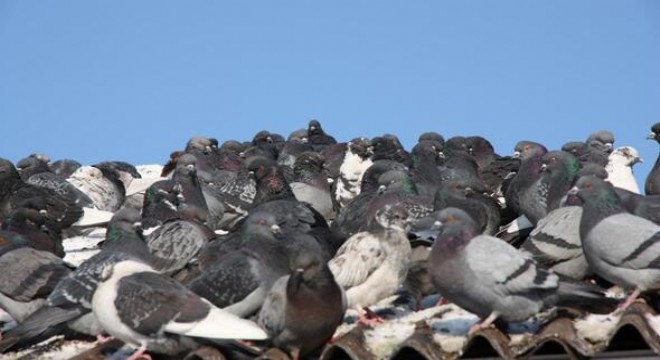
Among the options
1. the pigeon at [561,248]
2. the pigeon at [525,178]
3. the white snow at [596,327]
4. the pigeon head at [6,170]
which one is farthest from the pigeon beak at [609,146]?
the white snow at [596,327]

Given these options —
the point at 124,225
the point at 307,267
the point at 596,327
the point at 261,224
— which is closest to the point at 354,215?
the point at 261,224

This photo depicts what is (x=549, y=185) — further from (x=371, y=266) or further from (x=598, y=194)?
(x=371, y=266)

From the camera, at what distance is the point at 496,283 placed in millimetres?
8945

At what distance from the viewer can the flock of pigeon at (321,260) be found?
9.06 m

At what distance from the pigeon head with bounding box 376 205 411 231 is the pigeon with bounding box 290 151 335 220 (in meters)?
6.50

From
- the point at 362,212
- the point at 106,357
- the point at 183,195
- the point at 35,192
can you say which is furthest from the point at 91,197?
the point at 106,357

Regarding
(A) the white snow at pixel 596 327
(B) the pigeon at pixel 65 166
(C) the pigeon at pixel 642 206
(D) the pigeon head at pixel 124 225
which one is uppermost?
(D) the pigeon head at pixel 124 225

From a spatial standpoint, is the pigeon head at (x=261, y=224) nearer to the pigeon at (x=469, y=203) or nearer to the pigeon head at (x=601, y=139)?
the pigeon at (x=469, y=203)

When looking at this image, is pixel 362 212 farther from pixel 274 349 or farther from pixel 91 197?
pixel 91 197

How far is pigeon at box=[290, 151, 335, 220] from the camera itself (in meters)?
17.7

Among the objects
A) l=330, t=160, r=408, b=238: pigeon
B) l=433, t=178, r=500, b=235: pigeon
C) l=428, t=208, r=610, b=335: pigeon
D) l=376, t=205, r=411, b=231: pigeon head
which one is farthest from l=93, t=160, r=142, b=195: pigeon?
l=428, t=208, r=610, b=335: pigeon

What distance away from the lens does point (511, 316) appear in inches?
353

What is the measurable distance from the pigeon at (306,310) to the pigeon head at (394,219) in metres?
1.76

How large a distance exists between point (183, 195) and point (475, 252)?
25.0 feet
